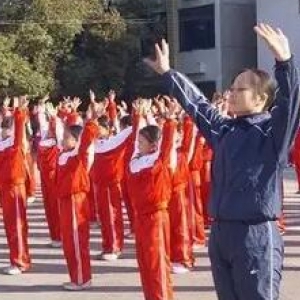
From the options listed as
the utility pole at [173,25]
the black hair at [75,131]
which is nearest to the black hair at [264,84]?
the black hair at [75,131]

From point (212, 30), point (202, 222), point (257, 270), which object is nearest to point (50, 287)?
point (202, 222)

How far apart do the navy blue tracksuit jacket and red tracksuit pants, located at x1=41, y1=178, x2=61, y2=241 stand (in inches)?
251

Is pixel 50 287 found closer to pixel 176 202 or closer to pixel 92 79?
pixel 176 202

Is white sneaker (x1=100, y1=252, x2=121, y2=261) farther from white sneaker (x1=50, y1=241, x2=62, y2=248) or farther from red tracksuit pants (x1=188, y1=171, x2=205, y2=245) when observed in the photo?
white sneaker (x1=50, y1=241, x2=62, y2=248)

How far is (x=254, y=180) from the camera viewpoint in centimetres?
381

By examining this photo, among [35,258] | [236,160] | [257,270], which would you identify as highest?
[236,160]

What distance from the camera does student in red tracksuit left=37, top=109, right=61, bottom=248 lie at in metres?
10.1

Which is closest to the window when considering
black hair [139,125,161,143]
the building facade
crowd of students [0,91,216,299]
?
the building facade

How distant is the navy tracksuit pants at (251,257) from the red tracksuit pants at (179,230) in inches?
171

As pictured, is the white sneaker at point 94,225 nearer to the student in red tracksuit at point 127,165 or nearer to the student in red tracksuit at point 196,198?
the student in red tracksuit at point 127,165

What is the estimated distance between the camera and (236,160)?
151 inches

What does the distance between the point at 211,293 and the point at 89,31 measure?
25815 mm

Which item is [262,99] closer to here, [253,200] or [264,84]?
[264,84]

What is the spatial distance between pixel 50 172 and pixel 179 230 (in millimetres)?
2468
